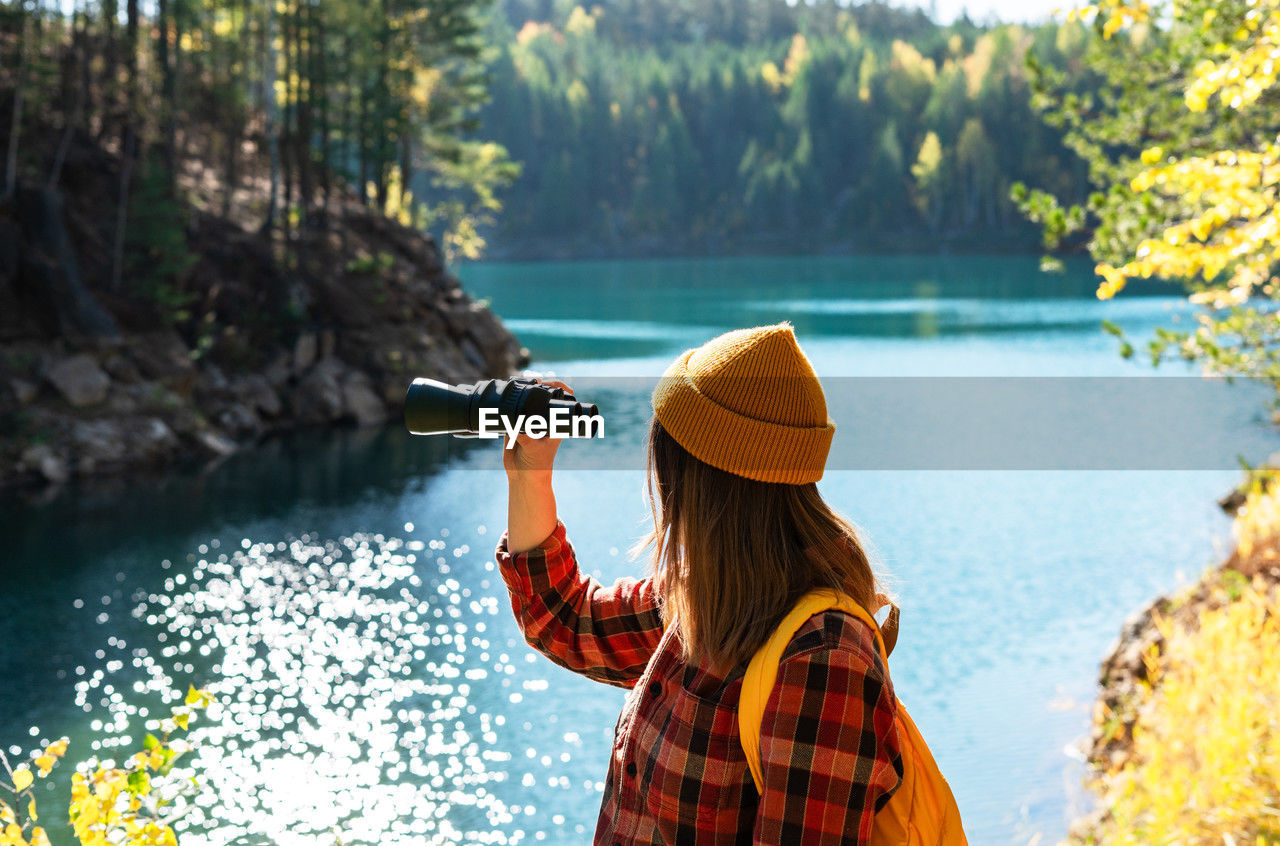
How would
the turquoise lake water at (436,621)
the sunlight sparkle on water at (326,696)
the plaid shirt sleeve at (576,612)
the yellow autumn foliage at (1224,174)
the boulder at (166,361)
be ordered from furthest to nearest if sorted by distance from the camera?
the boulder at (166,361) < the turquoise lake water at (436,621) < the sunlight sparkle on water at (326,696) < the yellow autumn foliage at (1224,174) < the plaid shirt sleeve at (576,612)

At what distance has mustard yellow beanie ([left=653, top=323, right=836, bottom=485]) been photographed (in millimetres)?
1358

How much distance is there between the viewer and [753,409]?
1.38 m

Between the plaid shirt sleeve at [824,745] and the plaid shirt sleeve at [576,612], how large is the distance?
0.54 metres

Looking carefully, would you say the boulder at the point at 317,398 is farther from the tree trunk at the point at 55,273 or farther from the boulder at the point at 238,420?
the tree trunk at the point at 55,273

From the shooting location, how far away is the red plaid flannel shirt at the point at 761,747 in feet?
4.00

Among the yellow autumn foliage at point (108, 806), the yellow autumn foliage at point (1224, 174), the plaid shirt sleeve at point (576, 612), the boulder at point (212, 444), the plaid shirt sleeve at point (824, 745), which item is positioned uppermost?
the yellow autumn foliage at point (1224, 174)

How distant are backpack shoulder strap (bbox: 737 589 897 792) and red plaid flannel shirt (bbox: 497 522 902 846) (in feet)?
0.04

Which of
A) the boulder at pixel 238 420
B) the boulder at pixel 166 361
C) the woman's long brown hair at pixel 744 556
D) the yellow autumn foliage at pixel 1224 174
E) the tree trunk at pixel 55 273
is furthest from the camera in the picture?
the boulder at pixel 238 420

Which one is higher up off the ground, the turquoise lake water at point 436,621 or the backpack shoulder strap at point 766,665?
the backpack shoulder strap at point 766,665

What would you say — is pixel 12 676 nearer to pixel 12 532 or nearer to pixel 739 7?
pixel 12 532

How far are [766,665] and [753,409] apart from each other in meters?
0.30

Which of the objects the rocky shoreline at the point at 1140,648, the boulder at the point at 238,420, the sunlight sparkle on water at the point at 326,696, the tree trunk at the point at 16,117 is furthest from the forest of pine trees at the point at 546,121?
the sunlight sparkle on water at the point at 326,696

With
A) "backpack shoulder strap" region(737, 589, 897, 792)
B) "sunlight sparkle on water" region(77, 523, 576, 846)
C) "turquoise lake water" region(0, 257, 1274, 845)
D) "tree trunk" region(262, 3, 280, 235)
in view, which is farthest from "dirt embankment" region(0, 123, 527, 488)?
"backpack shoulder strap" region(737, 589, 897, 792)

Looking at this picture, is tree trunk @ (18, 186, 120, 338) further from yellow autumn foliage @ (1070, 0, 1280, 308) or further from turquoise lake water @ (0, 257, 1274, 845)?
yellow autumn foliage @ (1070, 0, 1280, 308)
